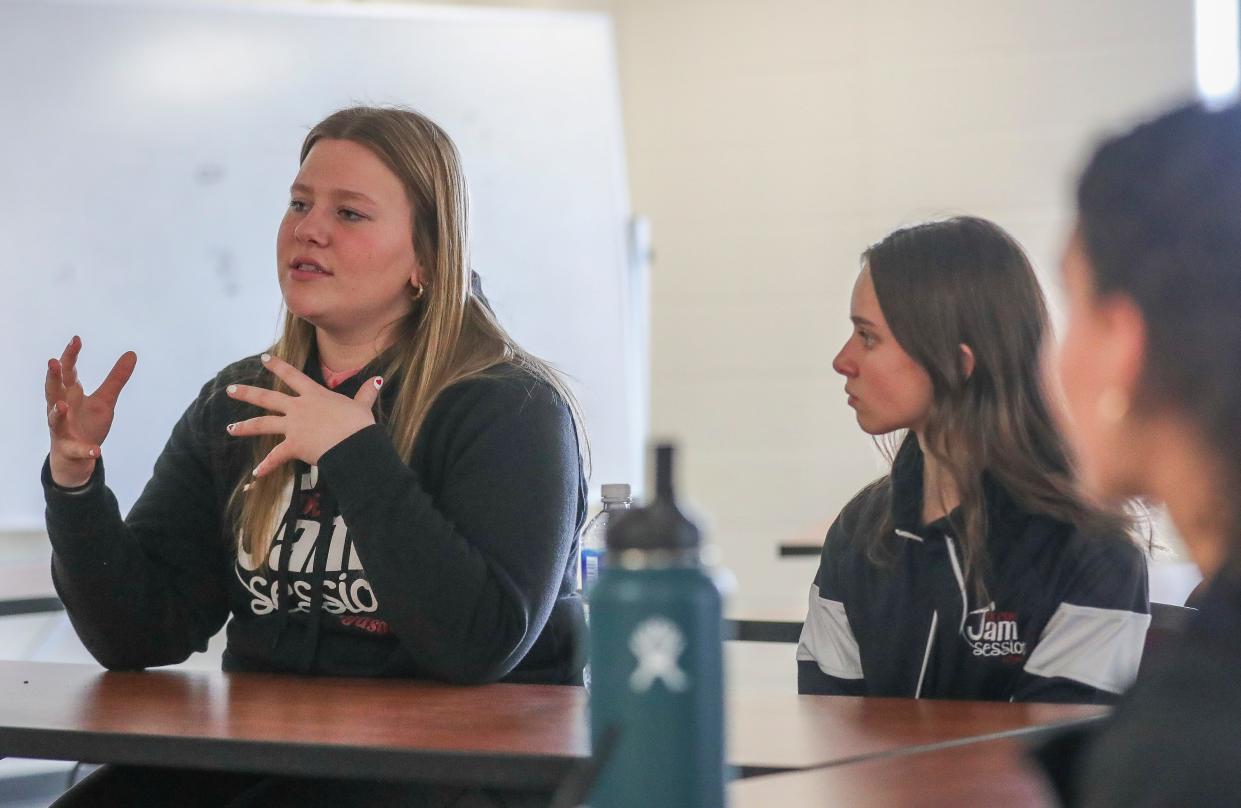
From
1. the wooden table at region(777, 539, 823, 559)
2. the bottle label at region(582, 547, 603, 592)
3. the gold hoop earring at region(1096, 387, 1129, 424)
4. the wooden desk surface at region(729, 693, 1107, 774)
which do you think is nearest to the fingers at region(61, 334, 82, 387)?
the bottle label at region(582, 547, 603, 592)

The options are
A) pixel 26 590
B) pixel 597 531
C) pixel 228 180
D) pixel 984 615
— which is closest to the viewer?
pixel 984 615

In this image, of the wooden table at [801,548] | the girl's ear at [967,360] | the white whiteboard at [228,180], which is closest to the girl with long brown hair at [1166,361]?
the girl's ear at [967,360]

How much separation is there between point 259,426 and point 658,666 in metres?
0.85

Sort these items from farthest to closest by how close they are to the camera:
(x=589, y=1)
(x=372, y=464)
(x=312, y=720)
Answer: (x=589, y=1), (x=372, y=464), (x=312, y=720)

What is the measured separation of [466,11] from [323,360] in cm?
193

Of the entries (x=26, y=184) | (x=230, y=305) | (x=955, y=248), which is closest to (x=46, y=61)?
(x=26, y=184)

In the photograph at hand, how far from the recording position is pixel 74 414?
1432 mm

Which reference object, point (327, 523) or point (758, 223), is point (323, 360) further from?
point (758, 223)

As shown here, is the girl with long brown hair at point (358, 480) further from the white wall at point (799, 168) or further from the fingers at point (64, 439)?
the white wall at point (799, 168)

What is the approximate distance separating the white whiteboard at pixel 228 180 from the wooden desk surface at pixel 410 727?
6.46ft

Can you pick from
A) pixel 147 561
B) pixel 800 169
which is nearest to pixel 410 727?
pixel 147 561

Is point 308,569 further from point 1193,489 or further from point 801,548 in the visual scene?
point 801,548

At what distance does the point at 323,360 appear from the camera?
1718mm

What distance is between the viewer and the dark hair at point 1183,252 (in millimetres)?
567
